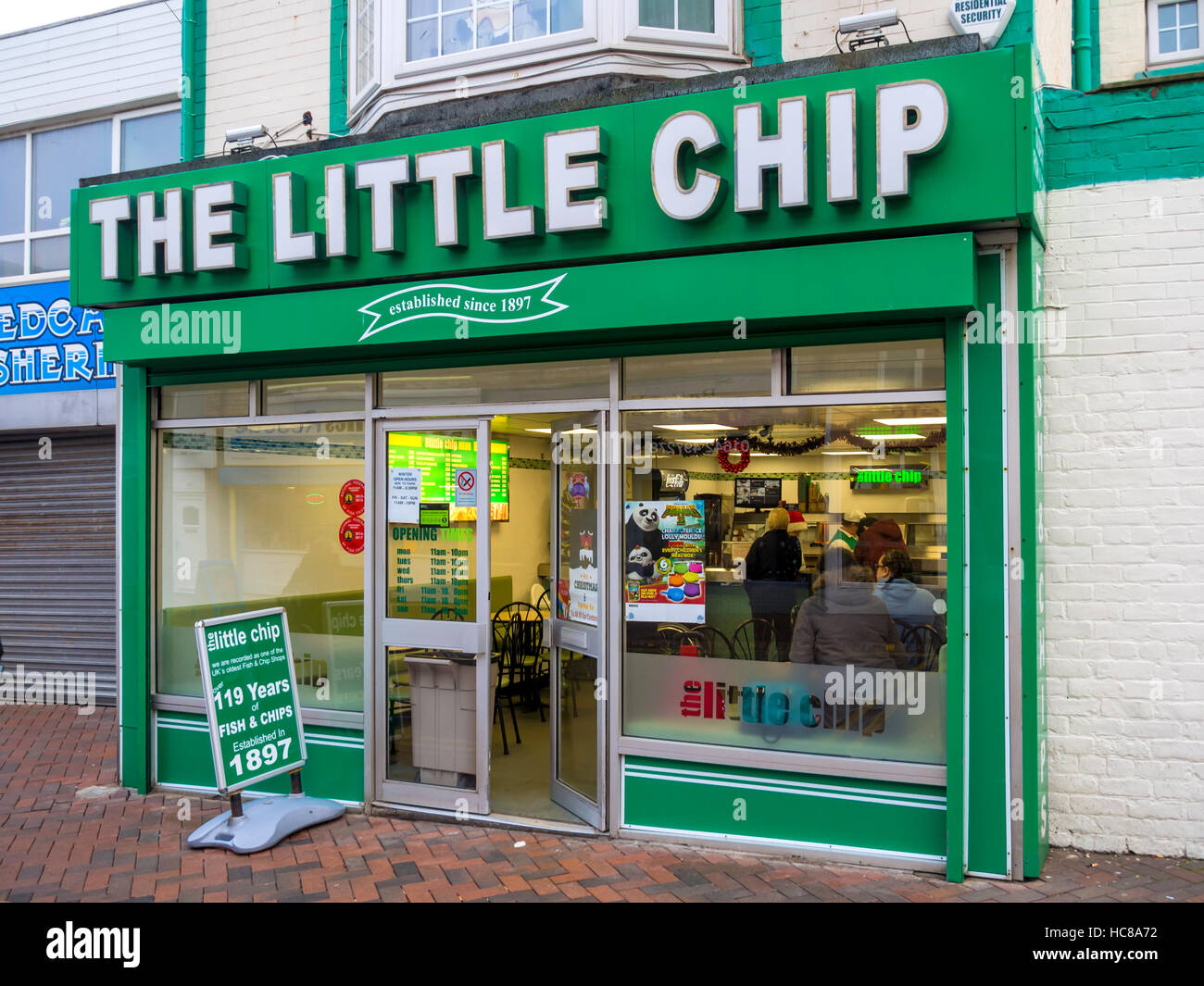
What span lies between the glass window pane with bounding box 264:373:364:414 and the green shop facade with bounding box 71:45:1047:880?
25 mm

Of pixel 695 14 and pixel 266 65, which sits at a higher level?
pixel 266 65

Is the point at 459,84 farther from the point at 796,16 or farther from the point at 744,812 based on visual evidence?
the point at 744,812

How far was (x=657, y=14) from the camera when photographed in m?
6.61

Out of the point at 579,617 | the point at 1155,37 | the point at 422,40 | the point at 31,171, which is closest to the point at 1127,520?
the point at 1155,37

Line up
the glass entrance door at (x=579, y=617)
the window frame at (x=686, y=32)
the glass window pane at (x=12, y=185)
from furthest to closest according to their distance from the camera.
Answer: the glass window pane at (x=12, y=185)
the window frame at (x=686, y=32)
the glass entrance door at (x=579, y=617)

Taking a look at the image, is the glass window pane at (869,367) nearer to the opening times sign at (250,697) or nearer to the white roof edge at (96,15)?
the opening times sign at (250,697)

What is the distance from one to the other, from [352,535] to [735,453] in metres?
2.73

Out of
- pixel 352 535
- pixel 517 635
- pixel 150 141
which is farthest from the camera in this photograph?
pixel 150 141

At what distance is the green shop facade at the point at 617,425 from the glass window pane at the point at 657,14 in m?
1.00

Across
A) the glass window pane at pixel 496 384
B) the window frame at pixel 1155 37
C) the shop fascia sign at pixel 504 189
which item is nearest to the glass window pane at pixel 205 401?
the shop fascia sign at pixel 504 189

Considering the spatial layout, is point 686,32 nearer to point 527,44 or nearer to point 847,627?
point 527,44

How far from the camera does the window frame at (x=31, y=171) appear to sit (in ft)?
32.8

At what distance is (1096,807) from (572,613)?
Result: 123 inches
